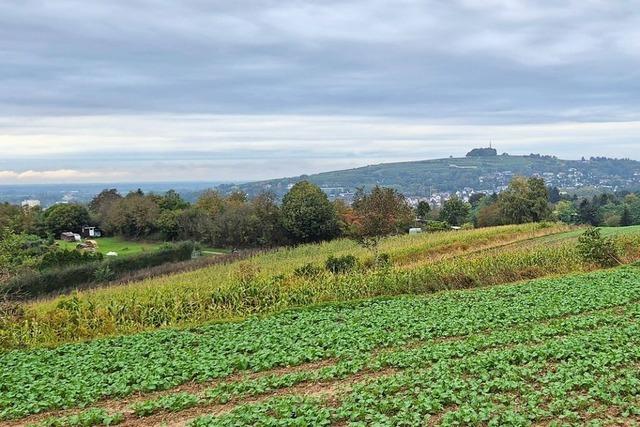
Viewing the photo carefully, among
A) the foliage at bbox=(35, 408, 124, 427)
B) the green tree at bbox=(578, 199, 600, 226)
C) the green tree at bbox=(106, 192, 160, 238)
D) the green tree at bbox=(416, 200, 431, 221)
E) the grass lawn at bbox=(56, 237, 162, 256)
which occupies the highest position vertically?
the green tree at bbox=(106, 192, 160, 238)

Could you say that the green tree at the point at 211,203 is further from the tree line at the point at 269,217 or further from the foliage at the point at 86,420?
the foliage at the point at 86,420

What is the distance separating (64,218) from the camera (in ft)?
227

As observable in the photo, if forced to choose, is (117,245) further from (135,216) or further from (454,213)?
(454,213)

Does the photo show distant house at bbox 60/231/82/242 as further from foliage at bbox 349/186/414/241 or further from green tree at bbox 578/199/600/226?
green tree at bbox 578/199/600/226

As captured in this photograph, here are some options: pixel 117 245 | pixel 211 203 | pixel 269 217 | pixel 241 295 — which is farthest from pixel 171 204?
→ pixel 241 295

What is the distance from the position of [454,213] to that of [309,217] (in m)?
29.2

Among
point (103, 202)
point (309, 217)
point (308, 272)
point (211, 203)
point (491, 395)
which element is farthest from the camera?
point (103, 202)

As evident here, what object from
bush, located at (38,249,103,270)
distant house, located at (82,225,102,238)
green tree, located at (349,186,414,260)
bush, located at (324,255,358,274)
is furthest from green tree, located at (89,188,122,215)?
bush, located at (324,255,358,274)

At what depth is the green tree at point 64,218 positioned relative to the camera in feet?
226

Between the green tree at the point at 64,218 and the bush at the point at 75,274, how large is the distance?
29.7 m

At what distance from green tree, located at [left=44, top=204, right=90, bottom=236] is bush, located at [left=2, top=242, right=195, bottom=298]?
29674mm

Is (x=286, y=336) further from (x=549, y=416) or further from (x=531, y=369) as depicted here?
(x=549, y=416)

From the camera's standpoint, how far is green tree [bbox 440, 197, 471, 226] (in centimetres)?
7081

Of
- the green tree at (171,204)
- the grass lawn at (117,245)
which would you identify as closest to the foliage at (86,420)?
the grass lawn at (117,245)
